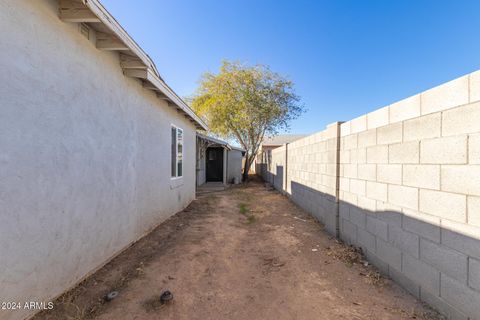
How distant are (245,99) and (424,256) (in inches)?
578

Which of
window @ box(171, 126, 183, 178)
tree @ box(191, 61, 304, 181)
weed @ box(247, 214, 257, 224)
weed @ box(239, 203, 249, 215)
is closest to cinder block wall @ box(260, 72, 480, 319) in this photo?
weed @ box(247, 214, 257, 224)

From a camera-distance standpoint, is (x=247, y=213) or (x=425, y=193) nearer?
(x=425, y=193)

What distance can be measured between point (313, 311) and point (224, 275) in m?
1.30

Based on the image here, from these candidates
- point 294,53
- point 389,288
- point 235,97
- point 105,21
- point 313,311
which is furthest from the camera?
point 235,97

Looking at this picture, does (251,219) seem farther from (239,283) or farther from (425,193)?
(425,193)

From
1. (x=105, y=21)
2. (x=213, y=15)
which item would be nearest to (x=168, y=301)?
(x=105, y=21)

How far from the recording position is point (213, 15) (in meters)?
8.40

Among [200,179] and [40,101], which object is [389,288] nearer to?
[40,101]

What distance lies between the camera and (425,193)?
93.4 inches

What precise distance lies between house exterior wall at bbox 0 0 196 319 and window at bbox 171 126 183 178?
238 cm

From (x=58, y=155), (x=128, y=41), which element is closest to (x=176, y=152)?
(x=128, y=41)

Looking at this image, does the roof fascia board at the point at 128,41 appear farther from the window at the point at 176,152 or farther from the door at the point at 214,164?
the door at the point at 214,164

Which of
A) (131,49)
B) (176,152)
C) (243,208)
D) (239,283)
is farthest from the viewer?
(243,208)

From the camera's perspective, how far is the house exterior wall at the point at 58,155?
1871mm
